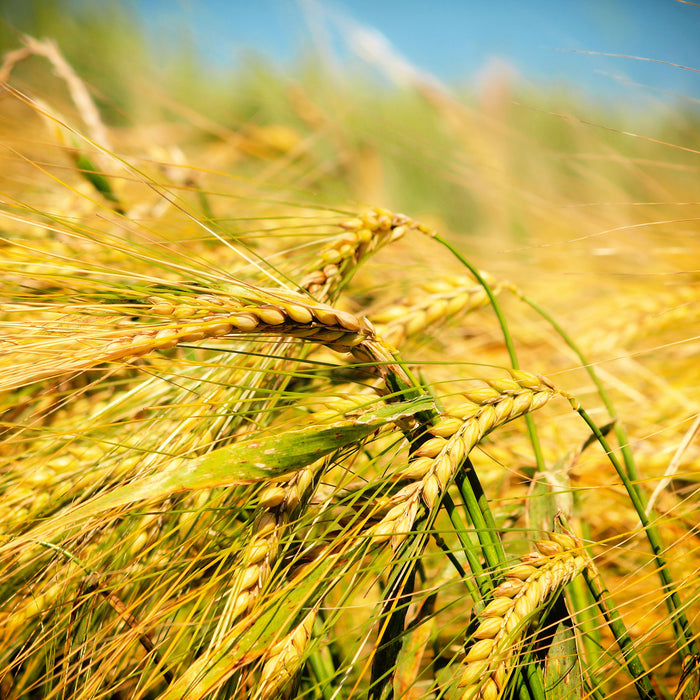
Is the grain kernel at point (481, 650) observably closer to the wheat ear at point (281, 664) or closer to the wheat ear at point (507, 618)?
the wheat ear at point (507, 618)

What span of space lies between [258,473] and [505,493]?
1.44 feet

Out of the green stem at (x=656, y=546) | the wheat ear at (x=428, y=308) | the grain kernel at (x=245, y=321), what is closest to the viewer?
the grain kernel at (x=245, y=321)

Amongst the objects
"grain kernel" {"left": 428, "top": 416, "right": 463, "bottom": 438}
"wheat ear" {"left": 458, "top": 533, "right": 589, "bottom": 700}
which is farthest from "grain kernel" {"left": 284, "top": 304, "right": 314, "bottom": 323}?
"wheat ear" {"left": 458, "top": 533, "right": 589, "bottom": 700}

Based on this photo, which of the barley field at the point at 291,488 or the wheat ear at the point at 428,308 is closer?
the barley field at the point at 291,488

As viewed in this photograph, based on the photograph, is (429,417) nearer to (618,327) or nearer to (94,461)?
(94,461)

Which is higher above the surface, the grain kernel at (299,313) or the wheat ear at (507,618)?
the grain kernel at (299,313)

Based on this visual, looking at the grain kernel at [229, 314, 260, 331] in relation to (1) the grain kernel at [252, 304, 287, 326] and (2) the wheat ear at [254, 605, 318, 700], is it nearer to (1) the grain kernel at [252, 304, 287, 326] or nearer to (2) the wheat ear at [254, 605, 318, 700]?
(1) the grain kernel at [252, 304, 287, 326]

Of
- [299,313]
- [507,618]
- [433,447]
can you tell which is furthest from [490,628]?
[299,313]

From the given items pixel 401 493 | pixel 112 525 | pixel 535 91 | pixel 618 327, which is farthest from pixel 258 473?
pixel 535 91

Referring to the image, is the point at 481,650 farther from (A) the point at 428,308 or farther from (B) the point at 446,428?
(A) the point at 428,308

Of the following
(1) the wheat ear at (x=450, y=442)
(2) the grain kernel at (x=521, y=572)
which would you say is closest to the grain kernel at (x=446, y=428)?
(1) the wheat ear at (x=450, y=442)

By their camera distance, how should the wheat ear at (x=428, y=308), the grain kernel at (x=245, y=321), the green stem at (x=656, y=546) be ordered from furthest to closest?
1. the wheat ear at (x=428, y=308)
2. the green stem at (x=656, y=546)
3. the grain kernel at (x=245, y=321)

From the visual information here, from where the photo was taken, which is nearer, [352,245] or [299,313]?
[299,313]

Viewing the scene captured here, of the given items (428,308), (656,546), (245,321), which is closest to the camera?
(245,321)
